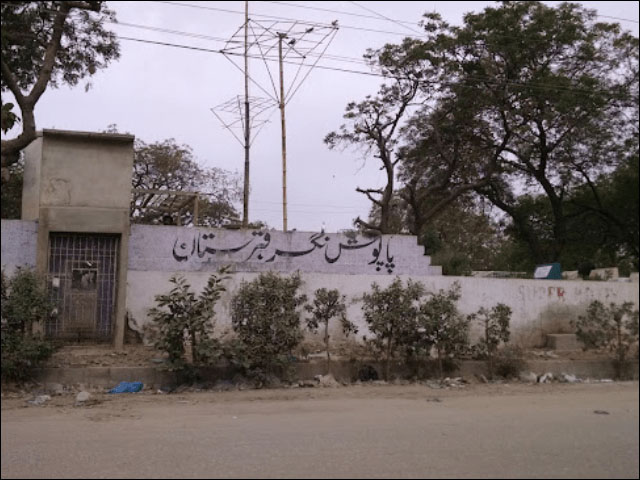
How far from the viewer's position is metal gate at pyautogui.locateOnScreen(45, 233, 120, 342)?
1032cm

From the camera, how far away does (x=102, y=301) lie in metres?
10.6

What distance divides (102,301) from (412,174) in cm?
1162

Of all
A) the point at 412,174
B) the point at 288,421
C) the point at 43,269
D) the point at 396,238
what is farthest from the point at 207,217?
the point at 288,421

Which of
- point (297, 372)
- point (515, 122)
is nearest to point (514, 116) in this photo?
point (515, 122)

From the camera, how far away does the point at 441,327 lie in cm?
954

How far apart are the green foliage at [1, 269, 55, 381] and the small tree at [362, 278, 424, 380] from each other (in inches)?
188

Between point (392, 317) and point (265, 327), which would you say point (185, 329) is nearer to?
point (265, 327)

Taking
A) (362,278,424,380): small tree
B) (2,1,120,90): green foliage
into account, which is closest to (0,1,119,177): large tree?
(2,1,120,90): green foliage

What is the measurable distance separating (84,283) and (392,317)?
5.40 m

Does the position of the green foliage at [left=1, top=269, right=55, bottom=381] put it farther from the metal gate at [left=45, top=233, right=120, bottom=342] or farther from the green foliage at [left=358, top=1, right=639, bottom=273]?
the green foliage at [left=358, top=1, right=639, bottom=273]

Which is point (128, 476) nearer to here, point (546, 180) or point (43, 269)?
point (43, 269)

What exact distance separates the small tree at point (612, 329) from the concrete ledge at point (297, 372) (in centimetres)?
33

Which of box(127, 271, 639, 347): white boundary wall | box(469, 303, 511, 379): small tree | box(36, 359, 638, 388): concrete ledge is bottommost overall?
box(36, 359, 638, 388): concrete ledge

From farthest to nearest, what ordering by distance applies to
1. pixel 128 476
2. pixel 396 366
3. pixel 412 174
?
pixel 412 174
pixel 396 366
pixel 128 476
